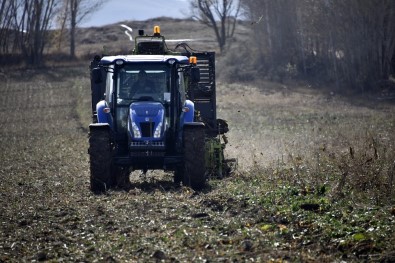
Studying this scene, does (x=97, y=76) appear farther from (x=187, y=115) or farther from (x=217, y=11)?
(x=217, y=11)

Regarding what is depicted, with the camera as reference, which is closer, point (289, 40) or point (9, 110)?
point (9, 110)

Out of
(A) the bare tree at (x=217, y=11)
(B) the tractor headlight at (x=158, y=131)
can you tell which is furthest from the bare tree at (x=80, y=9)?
(B) the tractor headlight at (x=158, y=131)

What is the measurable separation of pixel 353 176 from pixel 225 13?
189 ft

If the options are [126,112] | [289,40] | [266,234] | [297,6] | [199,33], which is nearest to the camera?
[266,234]

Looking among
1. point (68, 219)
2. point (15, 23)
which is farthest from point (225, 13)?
point (68, 219)

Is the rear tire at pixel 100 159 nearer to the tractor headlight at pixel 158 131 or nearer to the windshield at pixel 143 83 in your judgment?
the tractor headlight at pixel 158 131

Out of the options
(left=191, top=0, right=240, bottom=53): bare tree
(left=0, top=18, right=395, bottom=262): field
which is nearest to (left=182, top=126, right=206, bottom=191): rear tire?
(left=0, top=18, right=395, bottom=262): field

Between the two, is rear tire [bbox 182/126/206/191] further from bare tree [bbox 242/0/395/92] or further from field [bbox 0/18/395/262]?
bare tree [bbox 242/0/395/92]

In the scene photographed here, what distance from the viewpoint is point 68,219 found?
10391mm

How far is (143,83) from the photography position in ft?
47.0

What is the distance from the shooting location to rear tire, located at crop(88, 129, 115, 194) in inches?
534

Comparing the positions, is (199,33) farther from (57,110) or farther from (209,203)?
(209,203)

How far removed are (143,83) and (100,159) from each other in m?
1.61

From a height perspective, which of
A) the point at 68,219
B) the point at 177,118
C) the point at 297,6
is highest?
the point at 297,6
